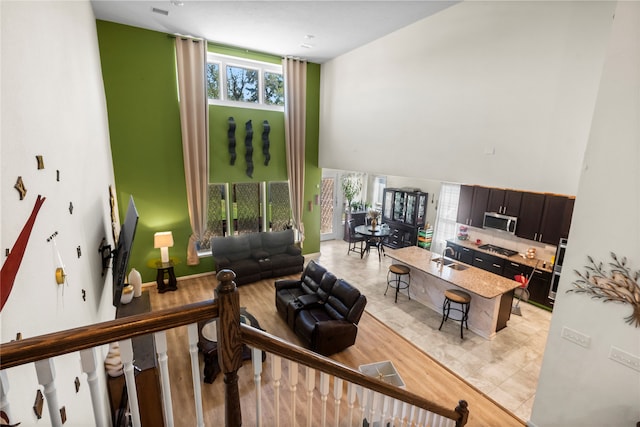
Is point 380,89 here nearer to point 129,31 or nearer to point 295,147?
point 295,147

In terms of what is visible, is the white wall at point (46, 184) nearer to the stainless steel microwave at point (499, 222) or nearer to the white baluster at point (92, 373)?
the white baluster at point (92, 373)

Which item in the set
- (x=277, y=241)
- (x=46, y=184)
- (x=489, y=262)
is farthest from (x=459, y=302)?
(x=46, y=184)

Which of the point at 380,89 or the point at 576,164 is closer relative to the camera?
the point at 576,164

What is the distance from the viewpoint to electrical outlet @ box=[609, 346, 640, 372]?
2568 mm

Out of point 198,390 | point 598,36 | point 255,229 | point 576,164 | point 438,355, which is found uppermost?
point 598,36

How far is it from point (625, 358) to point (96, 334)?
12.8 ft

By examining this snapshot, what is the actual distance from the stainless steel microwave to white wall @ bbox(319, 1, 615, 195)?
11.3ft

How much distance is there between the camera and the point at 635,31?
7.94 feet

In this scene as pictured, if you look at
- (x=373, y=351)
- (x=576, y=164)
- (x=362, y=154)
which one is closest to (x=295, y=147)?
(x=362, y=154)

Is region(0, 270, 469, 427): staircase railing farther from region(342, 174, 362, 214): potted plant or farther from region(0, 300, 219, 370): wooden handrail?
region(342, 174, 362, 214): potted plant

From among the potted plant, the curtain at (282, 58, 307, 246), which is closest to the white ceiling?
the curtain at (282, 58, 307, 246)

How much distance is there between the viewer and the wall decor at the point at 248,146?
7000 millimetres

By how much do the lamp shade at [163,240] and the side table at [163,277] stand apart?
0.44m

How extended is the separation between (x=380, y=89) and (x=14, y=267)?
5.82 m
